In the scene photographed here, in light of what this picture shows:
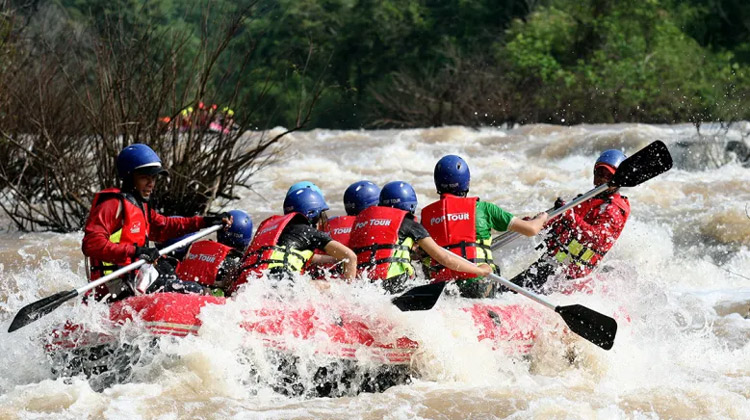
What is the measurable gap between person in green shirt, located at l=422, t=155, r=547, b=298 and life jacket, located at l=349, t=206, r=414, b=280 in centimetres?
31

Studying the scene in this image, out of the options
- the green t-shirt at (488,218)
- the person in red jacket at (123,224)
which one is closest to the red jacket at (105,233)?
the person in red jacket at (123,224)

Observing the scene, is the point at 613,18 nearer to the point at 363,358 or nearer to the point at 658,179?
the point at 658,179

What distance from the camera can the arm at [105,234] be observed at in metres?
5.58

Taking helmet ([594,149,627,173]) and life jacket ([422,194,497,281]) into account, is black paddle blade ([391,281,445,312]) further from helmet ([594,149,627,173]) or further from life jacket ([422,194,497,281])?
helmet ([594,149,627,173])

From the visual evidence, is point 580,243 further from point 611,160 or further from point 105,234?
point 105,234

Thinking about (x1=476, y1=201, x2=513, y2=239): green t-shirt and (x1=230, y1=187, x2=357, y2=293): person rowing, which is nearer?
(x1=230, y1=187, x2=357, y2=293): person rowing

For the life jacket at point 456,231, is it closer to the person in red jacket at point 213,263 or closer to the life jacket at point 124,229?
the person in red jacket at point 213,263

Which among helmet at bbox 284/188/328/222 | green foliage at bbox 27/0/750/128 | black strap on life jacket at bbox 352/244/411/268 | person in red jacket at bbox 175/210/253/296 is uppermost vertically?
helmet at bbox 284/188/328/222

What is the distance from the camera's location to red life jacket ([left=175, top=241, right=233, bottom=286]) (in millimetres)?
6605

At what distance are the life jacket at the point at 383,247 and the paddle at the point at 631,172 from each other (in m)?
1.01

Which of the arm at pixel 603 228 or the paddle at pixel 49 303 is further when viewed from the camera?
the arm at pixel 603 228

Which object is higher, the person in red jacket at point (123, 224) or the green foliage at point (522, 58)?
the person in red jacket at point (123, 224)

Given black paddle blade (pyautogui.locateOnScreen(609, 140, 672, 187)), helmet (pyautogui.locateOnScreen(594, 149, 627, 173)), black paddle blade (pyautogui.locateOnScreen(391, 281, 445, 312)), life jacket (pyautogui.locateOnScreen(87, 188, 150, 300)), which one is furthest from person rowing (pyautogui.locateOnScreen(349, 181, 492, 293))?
helmet (pyautogui.locateOnScreen(594, 149, 627, 173))

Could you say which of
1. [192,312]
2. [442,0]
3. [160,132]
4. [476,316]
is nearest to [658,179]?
[160,132]
